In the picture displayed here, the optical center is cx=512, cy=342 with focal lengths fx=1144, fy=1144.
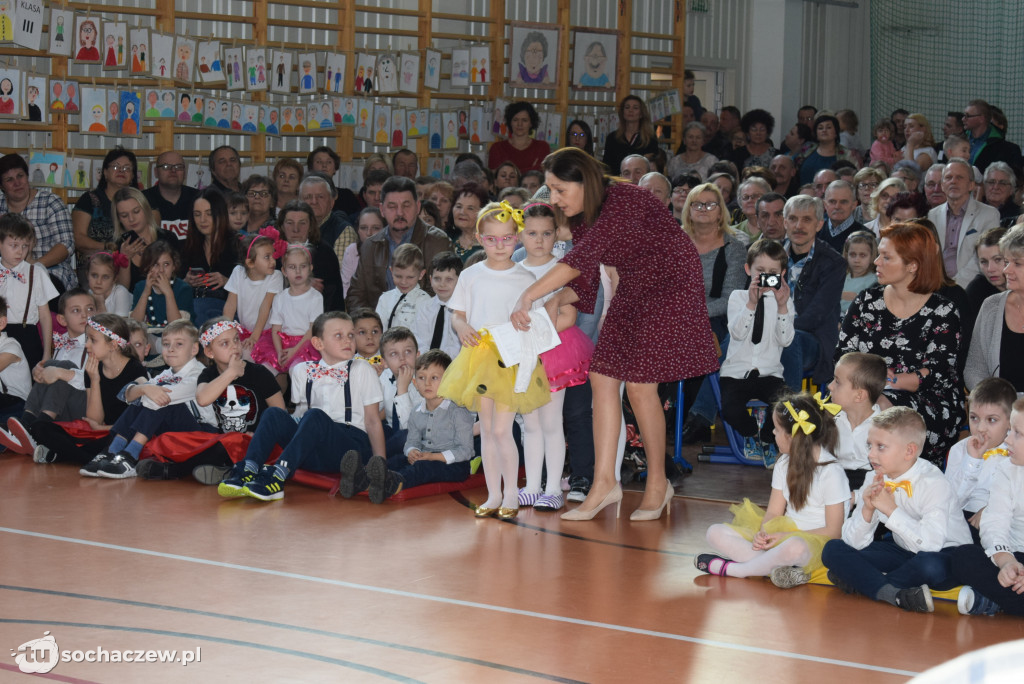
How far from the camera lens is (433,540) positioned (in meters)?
4.33

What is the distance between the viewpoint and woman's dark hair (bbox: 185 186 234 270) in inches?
269

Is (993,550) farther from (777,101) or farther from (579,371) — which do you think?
(777,101)

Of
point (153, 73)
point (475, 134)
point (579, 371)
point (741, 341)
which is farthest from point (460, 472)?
point (475, 134)

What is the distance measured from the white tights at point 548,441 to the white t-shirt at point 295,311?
6.08ft

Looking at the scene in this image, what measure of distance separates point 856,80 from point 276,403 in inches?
411

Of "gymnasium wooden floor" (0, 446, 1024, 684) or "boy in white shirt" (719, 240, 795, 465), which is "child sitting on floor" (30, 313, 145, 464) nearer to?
"gymnasium wooden floor" (0, 446, 1024, 684)

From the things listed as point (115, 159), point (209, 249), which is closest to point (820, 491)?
point (209, 249)

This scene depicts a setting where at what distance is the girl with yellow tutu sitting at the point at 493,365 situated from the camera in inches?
182

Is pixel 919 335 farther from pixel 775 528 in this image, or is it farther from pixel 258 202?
pixel 258 202

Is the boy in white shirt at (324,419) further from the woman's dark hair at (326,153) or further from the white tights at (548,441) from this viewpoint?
the woman's dark hair at (326,153)

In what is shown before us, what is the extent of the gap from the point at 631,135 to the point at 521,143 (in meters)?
0.95

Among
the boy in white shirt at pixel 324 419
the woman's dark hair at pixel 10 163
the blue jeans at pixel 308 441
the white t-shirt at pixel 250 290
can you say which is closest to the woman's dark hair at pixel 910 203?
the boy in white shirt at pixel 324 419

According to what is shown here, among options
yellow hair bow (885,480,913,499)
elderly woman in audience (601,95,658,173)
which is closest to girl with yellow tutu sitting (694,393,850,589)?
yellow hair bow (885,480,913,499)

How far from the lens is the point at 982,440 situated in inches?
161
